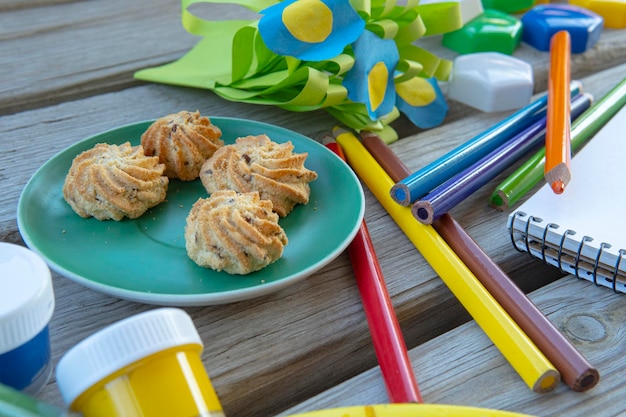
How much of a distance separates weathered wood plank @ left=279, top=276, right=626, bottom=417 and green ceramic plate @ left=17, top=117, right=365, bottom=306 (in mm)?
142

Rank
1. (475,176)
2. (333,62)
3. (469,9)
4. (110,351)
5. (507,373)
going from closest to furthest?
(110,351), (507,373), (475,176), (333,62), (469,9)

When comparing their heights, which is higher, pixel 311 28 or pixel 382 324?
pixel 311 28

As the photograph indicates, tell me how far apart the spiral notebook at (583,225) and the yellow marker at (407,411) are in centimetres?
25

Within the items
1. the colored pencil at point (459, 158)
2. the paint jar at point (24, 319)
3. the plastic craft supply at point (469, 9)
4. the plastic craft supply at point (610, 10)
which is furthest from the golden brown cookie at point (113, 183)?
the plastic craft supply at point (610, 10)

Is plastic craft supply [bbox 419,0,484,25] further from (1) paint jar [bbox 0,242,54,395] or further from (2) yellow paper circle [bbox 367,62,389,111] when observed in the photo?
(1) paint jar [bbox 0,242,54,395]

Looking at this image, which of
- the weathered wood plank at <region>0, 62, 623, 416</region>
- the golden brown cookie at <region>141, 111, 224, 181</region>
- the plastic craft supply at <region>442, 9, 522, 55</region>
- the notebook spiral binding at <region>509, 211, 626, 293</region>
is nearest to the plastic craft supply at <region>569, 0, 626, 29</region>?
the plastic craft supply at <region>442, 9, 522, 55</region>

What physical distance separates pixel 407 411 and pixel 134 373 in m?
0.24

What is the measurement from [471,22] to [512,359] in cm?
89

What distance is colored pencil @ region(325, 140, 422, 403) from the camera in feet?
2.11

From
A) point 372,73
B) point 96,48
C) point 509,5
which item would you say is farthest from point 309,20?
point 509,5

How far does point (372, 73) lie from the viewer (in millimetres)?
1061

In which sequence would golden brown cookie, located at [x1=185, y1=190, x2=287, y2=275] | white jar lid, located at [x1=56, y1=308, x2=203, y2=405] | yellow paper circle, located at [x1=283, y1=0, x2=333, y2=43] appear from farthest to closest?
1. yellow paper circle, located at [x1=283, y1=0, x2=333, y2=43]
2. golden brown cookie, located at [x1=185, y1=190, x2=287, y2=275]
3. white jar lid, located at [x1=56, y1=308, x2=203, y2=405]

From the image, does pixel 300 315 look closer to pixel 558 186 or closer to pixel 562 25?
pixel 558 186

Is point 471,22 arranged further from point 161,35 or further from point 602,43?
point 161,35
